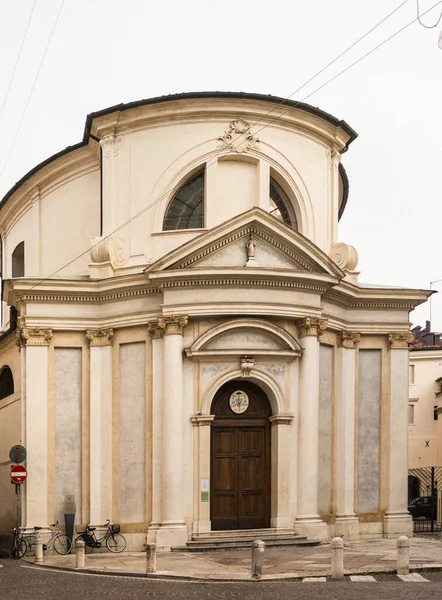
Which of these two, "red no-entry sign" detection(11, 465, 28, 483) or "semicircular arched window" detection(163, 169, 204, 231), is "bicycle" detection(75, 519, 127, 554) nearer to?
"red no-entry sign" detection(11, 465, 28, 483)

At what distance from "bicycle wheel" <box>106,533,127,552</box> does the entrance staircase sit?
6.08 ft

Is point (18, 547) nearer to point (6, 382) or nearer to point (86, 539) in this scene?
point (86, 539)

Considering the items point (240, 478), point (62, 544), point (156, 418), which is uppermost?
point (156, 418)

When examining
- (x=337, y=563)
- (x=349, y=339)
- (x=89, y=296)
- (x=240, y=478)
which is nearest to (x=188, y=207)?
(x=89, y=296)

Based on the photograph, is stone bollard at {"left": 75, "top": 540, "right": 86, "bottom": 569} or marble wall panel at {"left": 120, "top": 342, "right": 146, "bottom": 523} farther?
marble wall panel at {"left": 120, "top": 342, "right": 146, "bottom": 523}

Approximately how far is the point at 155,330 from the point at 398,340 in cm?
741

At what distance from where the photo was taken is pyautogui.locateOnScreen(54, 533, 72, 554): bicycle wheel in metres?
26.7

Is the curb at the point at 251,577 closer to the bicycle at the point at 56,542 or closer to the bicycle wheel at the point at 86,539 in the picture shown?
the bicycle wheel at the point at 86,539

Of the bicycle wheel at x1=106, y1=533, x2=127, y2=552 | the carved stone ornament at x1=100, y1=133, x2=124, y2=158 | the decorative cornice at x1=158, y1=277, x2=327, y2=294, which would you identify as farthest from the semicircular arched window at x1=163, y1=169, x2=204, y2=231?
the bicycle wheel at x1=106, y1=533, x2=127, y2=552

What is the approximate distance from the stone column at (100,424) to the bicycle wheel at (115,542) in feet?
2.09

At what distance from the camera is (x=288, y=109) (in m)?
28.3

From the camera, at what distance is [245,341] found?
26.9 meters

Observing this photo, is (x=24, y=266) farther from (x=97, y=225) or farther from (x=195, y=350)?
(x=195, y=350)

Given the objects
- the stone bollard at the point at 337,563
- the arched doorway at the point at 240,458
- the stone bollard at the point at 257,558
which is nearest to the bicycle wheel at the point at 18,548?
the arched doorway at the point at 240,458
